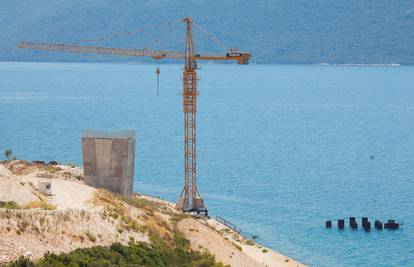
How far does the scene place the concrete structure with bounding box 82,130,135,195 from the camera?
1658 inches

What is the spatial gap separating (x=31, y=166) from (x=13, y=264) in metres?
20.4

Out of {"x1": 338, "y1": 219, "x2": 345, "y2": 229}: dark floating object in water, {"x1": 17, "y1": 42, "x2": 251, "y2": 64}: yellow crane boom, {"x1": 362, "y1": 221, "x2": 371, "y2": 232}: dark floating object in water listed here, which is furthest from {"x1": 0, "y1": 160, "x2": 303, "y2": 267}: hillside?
{"x1": 17, "y1": 42, "x2": 251, "y2": 64}: yellow crane boom

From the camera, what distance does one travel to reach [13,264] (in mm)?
24266

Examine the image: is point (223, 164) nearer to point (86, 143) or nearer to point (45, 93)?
point (86, 143)

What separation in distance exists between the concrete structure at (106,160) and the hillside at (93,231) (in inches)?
132

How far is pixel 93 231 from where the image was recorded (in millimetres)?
29078

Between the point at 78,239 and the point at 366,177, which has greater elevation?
the point at 78,239

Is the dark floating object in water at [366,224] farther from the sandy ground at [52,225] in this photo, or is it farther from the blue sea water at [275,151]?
the sandy ground at [52,225]

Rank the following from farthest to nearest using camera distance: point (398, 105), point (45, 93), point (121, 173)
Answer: point (45, 93), point (398, 105), point (121, 173)

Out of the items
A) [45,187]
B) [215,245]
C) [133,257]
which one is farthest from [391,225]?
[133,257]

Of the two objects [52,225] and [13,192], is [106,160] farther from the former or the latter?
[52,225]

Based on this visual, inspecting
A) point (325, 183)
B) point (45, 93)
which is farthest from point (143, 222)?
point (45, 93)

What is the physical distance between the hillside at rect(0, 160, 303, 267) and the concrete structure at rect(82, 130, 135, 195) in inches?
132

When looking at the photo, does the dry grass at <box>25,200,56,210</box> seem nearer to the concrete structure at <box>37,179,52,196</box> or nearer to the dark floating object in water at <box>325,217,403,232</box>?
the concrete structure at <box>37,179,52,196</box>
